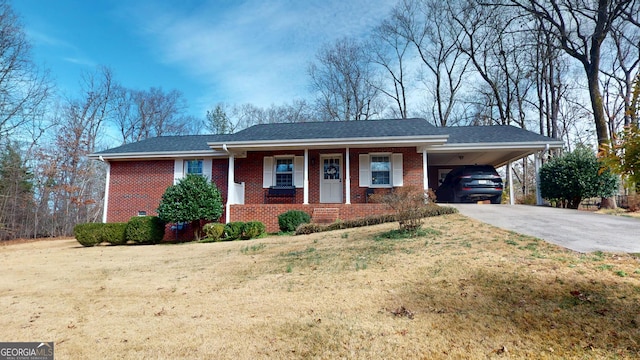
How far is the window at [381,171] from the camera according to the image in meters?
12.6

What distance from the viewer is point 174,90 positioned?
28.9 m

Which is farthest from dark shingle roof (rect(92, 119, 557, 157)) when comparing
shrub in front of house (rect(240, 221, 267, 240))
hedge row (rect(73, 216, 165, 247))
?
hedge row (rect(73, 216, 165, 247))

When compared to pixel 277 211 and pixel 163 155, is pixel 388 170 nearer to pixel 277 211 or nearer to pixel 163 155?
pixel 277 211

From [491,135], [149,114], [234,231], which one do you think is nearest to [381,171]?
[491,135]

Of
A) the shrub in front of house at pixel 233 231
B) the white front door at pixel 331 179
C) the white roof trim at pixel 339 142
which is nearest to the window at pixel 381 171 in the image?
the white roof trim at pixel 339 142

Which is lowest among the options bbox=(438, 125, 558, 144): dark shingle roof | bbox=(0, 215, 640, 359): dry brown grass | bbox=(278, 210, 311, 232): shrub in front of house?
bbox=(0, 215, 640, 359): dry brown grass

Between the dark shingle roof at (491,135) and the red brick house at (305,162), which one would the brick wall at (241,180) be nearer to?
the red brick house at (305,162)

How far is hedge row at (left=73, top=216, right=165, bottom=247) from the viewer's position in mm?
10359

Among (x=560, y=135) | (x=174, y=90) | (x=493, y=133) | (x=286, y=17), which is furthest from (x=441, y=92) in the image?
(x=174, y=90)

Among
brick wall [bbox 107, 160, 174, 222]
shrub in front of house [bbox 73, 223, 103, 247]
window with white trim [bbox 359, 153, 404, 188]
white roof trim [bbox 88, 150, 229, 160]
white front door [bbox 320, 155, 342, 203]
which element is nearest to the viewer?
shrub in front of house [bbox 73, 223, 103, 247]

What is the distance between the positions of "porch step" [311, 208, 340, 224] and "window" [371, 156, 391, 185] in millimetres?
2431

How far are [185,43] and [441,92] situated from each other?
18885 millimetres

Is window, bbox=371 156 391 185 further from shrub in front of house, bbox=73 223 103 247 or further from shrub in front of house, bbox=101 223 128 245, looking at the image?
shrub in front of house, bbox=73 223 103 247

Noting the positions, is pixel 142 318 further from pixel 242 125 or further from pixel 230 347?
Result: pixel 242 125
